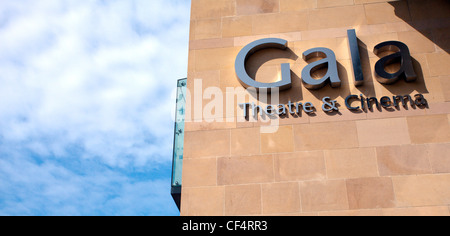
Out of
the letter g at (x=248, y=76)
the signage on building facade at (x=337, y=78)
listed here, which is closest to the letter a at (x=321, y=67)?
the signage on building facade at (x=337, y=78)

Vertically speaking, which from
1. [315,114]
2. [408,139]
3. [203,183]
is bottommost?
[203,183]

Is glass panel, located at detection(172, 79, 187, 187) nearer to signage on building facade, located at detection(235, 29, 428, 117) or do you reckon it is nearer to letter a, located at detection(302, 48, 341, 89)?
signage on building facade, located at detection(235, 29, 428, 117)

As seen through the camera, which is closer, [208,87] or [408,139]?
[408,139]

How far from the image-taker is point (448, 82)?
1113cm

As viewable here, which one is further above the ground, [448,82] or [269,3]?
[269,3]

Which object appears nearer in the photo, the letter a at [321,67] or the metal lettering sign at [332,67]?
the metal lettering sign at [332,67]

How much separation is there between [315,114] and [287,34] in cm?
288

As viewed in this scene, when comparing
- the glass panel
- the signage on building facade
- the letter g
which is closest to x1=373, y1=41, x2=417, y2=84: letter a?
the signage on building facade

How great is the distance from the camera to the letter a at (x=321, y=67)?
37.4 ft

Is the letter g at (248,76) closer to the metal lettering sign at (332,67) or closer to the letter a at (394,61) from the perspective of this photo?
the metal lettering sign at (332,67)

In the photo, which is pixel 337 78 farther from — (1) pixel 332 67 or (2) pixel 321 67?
(2) pixel 321 67

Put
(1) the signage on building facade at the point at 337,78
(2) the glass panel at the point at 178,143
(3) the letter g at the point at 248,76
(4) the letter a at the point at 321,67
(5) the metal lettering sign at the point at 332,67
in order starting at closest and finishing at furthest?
(1) the signage on building facade at the point at 337,78 → (5) the metal lettering sign at the point at 332,67 → (4) the letter a at the point at 321,67 → (3) the letter g at the point at 248,76 → (2) the glass panel at the point at 178,143

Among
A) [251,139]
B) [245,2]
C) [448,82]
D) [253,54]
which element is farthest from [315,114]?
[245,2]

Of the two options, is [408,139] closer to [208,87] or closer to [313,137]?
[313,137]
